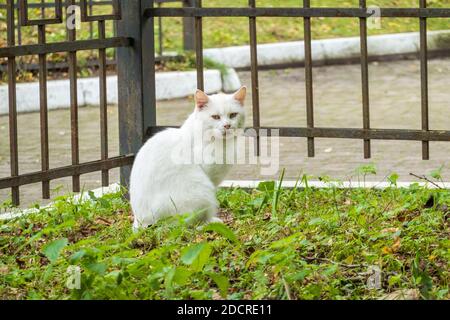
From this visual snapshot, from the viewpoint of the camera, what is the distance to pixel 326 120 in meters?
9.21

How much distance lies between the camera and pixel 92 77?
10578mm

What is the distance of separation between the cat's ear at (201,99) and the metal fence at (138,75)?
60 centimetres

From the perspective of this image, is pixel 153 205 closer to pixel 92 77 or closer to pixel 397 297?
pixel 397 297

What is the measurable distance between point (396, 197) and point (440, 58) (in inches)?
301

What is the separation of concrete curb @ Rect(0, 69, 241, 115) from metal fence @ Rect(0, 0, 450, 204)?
4.08 m

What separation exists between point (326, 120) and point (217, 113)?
4241 mm

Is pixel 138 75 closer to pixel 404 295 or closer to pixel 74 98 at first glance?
pixel 74 98

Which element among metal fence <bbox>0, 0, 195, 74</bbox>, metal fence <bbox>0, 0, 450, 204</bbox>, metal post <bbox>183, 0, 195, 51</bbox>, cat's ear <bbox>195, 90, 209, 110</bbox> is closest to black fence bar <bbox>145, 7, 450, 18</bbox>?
metal fence <bbox>0, 0, 450, 204</bbox>

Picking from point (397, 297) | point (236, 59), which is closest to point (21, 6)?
point (397, 297)

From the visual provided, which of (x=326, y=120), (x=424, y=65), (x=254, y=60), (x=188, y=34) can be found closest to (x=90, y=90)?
(x=188, y=34)

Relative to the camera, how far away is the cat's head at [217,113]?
16.6 ft

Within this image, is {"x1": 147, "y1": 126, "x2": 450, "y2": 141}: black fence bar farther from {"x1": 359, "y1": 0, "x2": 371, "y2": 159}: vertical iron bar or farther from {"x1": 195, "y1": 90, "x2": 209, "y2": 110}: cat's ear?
{"x1": 195, "y1": 90, "x2": 209, "y2": 110}: cat's ear

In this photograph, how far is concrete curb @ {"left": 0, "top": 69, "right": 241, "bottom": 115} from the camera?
9914mm

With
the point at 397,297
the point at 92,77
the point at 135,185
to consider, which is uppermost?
the point at 92,77
